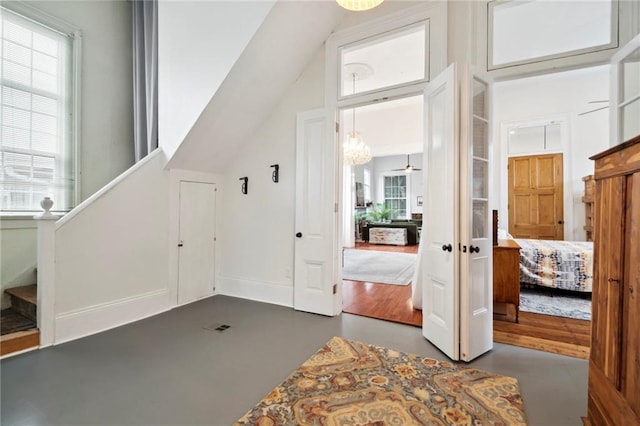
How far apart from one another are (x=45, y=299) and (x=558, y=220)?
806 cm

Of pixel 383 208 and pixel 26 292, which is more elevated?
pixel 383 208

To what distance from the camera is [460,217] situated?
2.40 meters

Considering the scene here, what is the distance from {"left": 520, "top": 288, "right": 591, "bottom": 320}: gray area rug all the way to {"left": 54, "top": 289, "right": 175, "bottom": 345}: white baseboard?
14.3ft

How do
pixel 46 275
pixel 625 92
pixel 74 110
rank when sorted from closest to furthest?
pixel 625 92 < pixel 46 275 < pixel 74 110

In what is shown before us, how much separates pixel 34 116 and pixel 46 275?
2322 millimetres

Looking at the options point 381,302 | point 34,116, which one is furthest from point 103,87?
point 381,302

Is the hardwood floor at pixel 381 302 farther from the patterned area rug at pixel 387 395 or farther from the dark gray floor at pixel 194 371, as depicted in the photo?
the patterned area rug at pixel 387 395

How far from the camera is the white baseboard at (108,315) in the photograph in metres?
2.66

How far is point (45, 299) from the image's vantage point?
99.8 inches

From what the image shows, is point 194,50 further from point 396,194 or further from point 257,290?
point 396,194

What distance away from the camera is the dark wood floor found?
2615mm

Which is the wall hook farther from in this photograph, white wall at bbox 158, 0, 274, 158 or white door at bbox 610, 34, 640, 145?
white door at bbox 610, 34, 640, 145

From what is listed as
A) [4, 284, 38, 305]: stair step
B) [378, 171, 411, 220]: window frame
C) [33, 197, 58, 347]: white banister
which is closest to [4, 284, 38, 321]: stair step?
[4, 284, 38, 305]: stair step

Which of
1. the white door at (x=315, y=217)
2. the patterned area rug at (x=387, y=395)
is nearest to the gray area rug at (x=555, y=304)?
the patterned area rug at (x=387, y=395)
